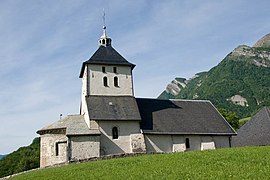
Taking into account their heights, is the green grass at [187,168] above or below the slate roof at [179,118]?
below

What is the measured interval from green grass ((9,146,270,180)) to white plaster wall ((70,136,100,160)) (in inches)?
373

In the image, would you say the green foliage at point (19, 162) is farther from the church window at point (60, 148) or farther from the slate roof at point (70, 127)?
the church window at point (60, 148)

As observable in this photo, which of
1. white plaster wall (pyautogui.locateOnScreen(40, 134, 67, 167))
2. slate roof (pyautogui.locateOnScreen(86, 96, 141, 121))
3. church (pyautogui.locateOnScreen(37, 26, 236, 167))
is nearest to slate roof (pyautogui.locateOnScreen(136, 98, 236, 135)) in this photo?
church (pyautogui.locateOnScreen(37, 26, 236, 167))

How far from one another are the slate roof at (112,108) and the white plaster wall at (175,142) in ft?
9.23

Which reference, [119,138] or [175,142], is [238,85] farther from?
[119,138]

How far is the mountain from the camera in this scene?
468 ft

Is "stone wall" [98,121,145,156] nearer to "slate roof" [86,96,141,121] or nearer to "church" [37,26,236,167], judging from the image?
"church" [37,26,236,167]

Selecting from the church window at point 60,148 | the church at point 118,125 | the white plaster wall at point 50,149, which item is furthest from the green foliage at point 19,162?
the church window at point 60,148

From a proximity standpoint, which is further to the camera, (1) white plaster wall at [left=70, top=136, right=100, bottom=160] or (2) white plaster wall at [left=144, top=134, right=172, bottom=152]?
(2) white plaster wall at [left=144, top=134, right=172, bottom=152]

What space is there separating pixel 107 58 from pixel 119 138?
360 inches

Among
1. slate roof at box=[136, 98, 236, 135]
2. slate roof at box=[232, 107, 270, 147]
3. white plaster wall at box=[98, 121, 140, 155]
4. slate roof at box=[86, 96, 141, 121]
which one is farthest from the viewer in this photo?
slate roof at box=[136, 98, 236, 135]

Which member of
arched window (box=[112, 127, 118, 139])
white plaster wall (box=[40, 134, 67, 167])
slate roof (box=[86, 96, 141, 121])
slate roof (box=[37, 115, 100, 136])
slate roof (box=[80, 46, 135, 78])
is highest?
slate roof (box=[80, 46, 135, 78])

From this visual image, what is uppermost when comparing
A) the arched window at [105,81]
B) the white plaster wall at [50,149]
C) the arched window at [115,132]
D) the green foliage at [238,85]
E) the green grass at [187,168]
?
the green foliage at [238,85]

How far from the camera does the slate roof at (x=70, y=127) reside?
1436 inches
